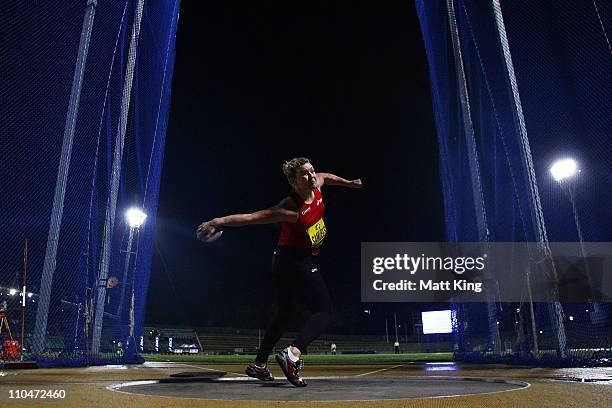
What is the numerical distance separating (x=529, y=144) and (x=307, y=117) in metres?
17.9

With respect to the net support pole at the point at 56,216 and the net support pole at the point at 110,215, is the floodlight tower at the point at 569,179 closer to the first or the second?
the net support pole at the point at 110,215

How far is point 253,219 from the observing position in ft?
9.89

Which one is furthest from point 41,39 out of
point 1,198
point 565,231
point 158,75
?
point 565,231

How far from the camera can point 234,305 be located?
44.2 meters

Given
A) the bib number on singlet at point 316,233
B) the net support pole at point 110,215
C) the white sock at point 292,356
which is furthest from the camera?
the net support pole at point 110,215

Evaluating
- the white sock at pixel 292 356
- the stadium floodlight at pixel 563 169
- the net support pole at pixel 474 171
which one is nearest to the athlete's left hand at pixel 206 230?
the white sock at pixel 292 356

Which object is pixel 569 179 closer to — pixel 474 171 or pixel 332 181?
pixel 474 171

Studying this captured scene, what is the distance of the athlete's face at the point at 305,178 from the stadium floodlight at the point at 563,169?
267 inches

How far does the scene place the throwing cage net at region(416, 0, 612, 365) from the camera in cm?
750

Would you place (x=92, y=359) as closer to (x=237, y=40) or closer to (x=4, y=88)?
(x=4, y=88)

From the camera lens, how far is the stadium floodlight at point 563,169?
8.84 meters

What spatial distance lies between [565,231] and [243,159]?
71.6 ft

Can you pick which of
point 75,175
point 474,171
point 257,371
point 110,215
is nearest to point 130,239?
point 110,215

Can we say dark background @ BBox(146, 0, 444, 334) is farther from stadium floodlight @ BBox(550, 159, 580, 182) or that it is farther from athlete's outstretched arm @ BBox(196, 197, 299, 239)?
athlete's outstretched arm @ BBox(196, 197, 299, 239)
